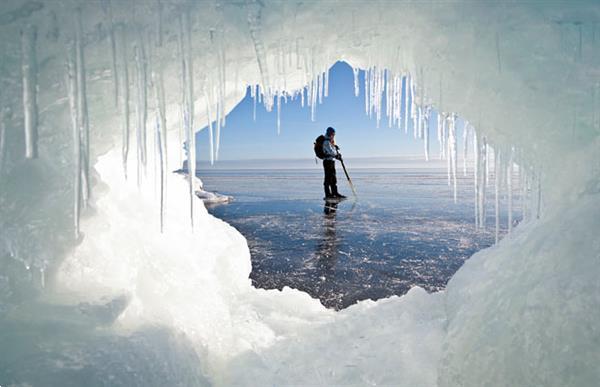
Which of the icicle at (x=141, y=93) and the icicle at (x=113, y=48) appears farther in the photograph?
the icicle at (x=141, y=93)

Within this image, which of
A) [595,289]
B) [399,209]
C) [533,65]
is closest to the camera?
[595,289]

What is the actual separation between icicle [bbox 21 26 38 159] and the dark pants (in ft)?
34.4

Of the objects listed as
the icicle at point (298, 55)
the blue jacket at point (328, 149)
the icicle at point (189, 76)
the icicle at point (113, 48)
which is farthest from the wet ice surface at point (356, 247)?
the icicle at point (113, 48)

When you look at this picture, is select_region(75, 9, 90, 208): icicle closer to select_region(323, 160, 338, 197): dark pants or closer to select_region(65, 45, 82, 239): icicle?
select_region(65, 45, 82, 239): icicle

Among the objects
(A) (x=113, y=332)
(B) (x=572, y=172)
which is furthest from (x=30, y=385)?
(B) (x=572, y=172)

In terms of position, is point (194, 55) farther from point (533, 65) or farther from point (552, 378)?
point (552, 378)

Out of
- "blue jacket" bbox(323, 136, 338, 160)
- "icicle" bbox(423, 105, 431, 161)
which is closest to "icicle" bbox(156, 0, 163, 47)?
"icicle" bbox(423, 105, 431, 161)

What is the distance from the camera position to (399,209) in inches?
472

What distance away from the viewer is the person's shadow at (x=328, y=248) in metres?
5.76

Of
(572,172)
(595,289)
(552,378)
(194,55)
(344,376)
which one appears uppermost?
(194,55)

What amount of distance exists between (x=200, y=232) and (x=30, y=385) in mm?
Result: 3000

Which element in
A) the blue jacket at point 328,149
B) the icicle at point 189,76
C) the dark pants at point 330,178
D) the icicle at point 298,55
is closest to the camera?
the icicle at point 189,76

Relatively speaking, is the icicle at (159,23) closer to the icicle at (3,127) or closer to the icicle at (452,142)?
the icicle at (3,127)

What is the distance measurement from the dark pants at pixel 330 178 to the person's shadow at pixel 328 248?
107 inches
